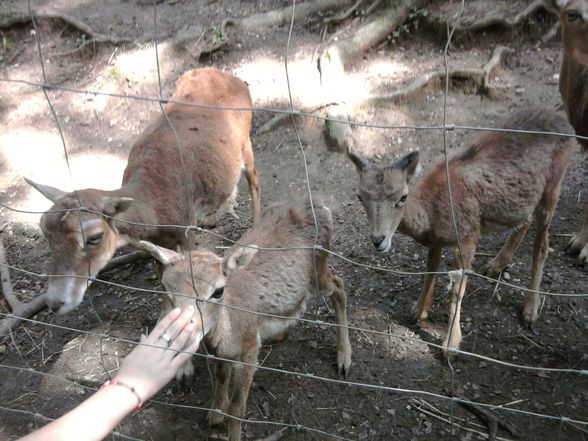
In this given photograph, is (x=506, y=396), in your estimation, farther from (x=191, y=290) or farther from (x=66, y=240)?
(x=66, y=240)

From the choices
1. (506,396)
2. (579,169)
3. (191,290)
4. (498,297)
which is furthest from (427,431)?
(579,169)

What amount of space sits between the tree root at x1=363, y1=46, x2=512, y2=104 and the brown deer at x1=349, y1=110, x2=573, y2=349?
2.63 meters

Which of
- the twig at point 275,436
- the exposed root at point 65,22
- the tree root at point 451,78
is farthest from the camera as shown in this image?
the exposed root at point 65,22

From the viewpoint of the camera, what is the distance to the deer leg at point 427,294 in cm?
425

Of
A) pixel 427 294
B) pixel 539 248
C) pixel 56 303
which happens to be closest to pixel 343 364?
pixel 427 294

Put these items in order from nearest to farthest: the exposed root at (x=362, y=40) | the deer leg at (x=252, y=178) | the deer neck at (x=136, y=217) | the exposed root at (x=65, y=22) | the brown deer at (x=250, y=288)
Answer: the brown deer at (x=250, y=288)
the deer neck at (x=136, y=217)
the deer leg at (x=252, y=178)
the exposed root at (x=362, y=40)
the exposed root at (x=65, y=22)

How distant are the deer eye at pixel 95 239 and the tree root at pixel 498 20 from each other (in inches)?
225

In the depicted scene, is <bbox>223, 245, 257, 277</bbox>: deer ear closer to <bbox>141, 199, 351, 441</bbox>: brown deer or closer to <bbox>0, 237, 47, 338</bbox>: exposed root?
<bbox>141, 199, 351, 441</bbox>: brown deer

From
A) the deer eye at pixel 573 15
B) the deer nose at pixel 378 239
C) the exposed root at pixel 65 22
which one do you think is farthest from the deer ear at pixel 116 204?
the exposed root at pixel 65 22

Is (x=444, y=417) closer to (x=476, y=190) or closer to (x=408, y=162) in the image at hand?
(x=476, y=190)

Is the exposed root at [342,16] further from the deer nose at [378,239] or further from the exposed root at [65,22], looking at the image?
the deer nose at [378,239]

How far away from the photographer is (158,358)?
2.47 metres

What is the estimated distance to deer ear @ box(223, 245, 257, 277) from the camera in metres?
3.25

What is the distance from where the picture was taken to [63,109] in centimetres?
788
